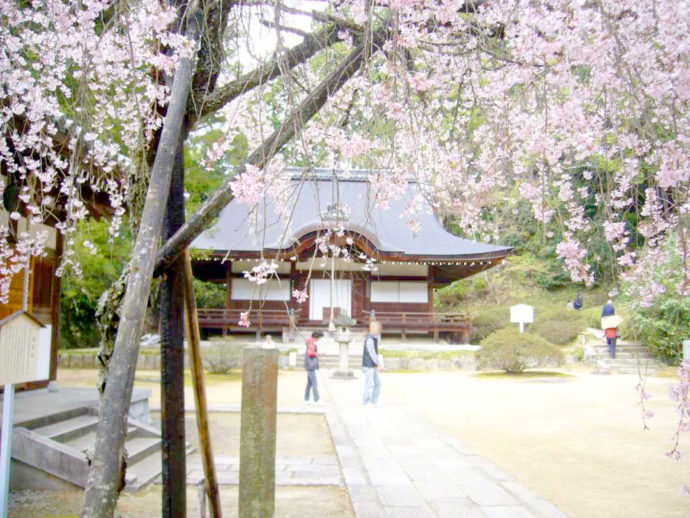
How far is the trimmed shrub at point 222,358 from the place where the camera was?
12.9 metres

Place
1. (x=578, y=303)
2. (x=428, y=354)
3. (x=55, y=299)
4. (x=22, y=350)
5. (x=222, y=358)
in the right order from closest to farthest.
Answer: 1. (x=22, y=350)
2. (x=55, y=299)
3. (x=222, y=358)
4. (x=428, y=354)
5. (x=578, y=303)

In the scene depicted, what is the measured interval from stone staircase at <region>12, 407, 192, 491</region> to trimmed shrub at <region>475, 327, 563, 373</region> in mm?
9514

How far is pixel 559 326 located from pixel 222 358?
1144cm

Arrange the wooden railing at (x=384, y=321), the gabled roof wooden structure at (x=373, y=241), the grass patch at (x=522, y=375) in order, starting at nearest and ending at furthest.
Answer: the grass patch at (x=522, y=375) → the gabled roof wooden structure at (x=373, y=241) → the wooden railing at (x=384, y=321)

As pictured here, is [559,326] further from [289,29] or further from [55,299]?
[289,29]

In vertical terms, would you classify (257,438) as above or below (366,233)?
below

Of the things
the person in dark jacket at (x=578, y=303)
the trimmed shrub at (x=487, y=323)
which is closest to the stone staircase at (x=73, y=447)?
the trimmed shrub at (x=487, y=323)

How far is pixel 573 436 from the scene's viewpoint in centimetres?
626

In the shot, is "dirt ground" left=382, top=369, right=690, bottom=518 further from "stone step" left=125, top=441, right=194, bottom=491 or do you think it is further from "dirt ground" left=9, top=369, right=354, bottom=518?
"stone step" left=125, top=441, right=194, bottom=491

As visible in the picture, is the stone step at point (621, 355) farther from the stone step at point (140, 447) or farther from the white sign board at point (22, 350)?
the white sign board at point (22, 350)

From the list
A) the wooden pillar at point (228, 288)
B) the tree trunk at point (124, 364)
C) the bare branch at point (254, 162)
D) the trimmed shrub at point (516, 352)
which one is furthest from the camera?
the wooden pillar at point (228, 288)

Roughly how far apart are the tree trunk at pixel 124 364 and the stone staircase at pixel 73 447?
A: 2.55 metres

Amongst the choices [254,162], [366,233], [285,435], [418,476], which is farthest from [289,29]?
A: [366,233]

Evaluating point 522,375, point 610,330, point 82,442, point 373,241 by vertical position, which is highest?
point 373,241
